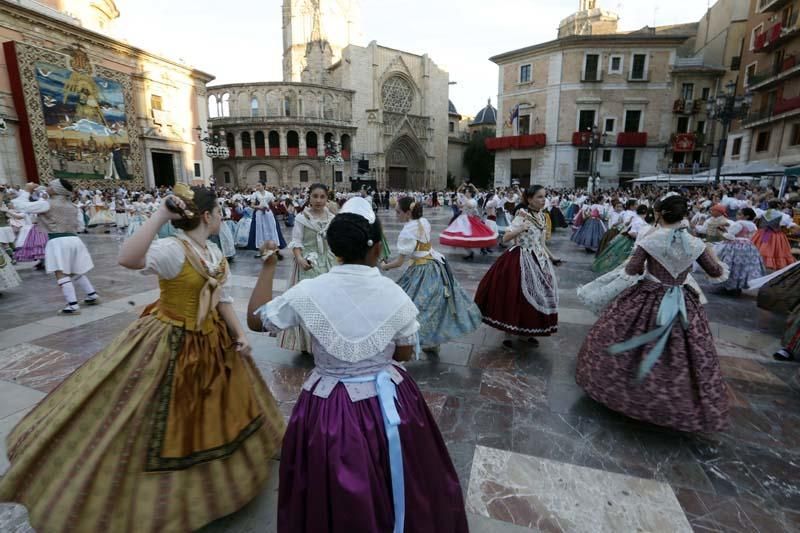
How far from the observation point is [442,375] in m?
3.92

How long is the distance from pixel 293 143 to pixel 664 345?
44847 millimetres

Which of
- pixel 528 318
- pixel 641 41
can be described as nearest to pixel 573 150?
pixel 641 41

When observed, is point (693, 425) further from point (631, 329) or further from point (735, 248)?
point (735, 248)

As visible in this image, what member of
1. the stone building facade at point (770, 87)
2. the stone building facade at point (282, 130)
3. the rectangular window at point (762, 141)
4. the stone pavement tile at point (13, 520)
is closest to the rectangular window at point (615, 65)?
the stone building facade at point (770, 87)

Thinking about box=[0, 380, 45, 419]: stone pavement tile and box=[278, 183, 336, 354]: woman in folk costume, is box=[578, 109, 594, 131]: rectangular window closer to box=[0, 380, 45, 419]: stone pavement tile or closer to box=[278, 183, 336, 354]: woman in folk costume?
box=[278, 183, 336, 354]: woman in folk costume

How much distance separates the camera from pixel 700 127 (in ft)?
101

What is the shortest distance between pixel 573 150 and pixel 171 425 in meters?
34.5

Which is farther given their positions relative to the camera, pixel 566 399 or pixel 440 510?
pixel 566 399

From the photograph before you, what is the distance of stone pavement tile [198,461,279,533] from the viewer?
213 centimetres

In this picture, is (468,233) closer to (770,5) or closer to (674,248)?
(674,248)

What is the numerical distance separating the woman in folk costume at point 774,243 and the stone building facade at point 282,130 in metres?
37.6

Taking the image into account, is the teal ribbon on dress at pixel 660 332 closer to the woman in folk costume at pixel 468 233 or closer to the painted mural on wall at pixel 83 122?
the woman in folk costume at pixel 468 233

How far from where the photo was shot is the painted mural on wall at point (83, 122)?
19344 mm

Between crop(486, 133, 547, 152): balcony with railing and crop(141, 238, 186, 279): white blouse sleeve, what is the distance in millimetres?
33716
